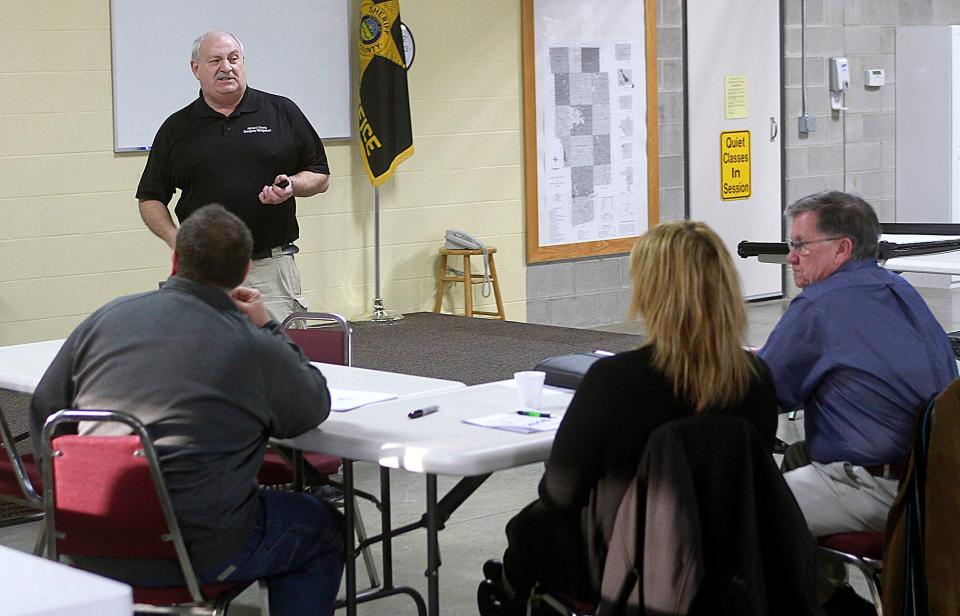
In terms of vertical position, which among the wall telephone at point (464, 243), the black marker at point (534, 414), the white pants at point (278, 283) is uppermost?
the wall telephone at point (464, 243)

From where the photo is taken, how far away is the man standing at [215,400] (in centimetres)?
251

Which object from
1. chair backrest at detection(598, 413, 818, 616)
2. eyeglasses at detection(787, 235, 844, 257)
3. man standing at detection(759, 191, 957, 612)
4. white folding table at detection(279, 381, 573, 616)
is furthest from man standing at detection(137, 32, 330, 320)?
chair backrest at detection(598, 413, 818, 616)

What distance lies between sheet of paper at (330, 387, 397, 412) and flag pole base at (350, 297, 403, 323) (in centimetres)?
459

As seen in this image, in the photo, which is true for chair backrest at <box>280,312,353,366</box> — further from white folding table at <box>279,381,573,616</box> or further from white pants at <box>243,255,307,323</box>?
white pants at <box>243,255,307,323</box>

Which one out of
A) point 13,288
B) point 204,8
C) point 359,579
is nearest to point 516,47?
point 204,8

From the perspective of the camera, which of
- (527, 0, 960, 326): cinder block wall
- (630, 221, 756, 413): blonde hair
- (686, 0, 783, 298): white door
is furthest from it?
(686, 0, 783, 298): white door

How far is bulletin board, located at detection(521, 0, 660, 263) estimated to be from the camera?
8.45 metres

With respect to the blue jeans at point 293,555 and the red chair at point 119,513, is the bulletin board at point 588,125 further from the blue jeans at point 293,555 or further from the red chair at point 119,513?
the red chair at point 119,513

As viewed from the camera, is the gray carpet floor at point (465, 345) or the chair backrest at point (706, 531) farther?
the gray carpet floor at point (465, 345)

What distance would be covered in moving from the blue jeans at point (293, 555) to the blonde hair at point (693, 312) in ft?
2.52

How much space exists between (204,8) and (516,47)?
6.96 ft

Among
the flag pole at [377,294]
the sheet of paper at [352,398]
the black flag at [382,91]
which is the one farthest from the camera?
the flag pole at [377,294]

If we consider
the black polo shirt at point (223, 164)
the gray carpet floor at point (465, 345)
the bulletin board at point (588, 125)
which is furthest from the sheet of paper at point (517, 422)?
the bulletin board at point (588, 125)

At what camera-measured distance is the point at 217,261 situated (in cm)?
266
